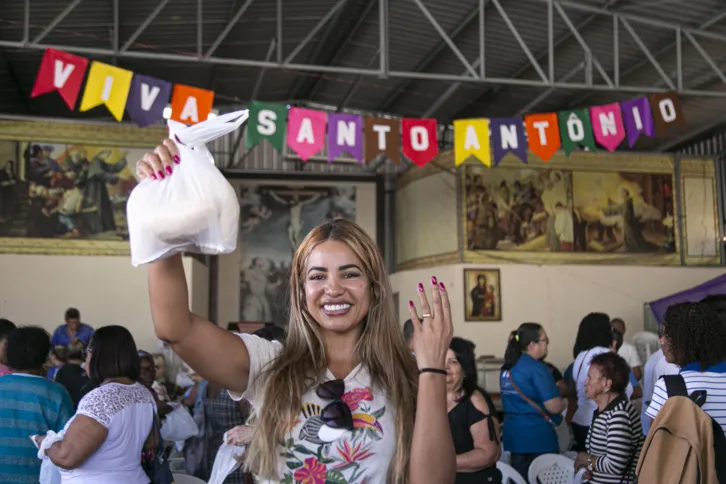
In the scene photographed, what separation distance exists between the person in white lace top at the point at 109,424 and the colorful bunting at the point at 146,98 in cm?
621

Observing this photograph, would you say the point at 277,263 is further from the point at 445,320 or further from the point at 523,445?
the point at 445,320

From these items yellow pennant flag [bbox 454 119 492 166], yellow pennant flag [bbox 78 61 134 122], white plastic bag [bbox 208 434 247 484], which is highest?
yellow pennant flag [bbox 78 61 134 122]

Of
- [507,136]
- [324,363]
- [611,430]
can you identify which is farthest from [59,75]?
[324,363]

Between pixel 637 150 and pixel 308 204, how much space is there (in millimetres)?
7309

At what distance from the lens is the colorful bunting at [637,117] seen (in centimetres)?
1134

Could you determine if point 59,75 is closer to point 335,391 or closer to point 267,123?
point 267,123

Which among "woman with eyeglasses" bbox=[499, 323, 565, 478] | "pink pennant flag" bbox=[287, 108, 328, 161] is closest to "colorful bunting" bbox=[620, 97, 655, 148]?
"pink pennant flag" bbox=[287, 108, 328, 161]

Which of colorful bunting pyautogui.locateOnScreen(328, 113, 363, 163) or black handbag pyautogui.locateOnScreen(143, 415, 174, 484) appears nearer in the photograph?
black handbag pyautogui.locateOnScreen(143, 415, 174, 484)

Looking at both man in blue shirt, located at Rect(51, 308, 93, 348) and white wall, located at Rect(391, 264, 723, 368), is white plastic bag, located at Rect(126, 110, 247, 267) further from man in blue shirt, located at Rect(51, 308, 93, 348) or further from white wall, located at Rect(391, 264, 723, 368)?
white wall, located at Rect(391, 264, 723, 368)

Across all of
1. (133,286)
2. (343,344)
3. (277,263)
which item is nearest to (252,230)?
(277,263)

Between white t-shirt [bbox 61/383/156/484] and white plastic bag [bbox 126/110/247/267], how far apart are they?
2028mm

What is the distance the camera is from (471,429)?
13.9 ft

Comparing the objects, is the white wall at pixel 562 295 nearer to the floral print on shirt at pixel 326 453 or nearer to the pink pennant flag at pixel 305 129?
the pink pennant flag at pixel 305 129

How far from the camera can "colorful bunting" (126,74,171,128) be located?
9.67 metres
